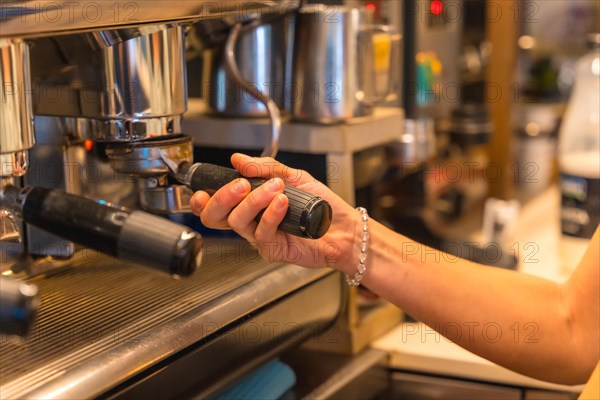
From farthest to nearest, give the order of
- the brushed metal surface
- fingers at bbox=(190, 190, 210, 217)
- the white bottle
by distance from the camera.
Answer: the white bottle < fingers at bbox=(190, 190, 210, 217) < the brushed metal surface

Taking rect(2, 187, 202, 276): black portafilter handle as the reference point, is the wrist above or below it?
below

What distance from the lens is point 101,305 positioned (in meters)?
0.74

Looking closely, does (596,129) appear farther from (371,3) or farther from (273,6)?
(273,6)

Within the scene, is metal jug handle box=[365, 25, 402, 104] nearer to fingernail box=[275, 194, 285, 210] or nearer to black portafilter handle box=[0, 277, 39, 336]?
fingernail box=[275, 194, 285, 210]

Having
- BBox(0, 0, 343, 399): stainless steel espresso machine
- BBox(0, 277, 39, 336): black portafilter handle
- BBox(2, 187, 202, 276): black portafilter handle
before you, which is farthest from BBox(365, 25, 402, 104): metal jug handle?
BBox(0, 277, 39, 336): black portafilter handle

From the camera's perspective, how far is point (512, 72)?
191 cm

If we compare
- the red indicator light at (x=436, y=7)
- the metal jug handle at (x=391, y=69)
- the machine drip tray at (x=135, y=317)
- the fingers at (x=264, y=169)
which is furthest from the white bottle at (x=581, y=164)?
the fingers at (x=264, y=169)

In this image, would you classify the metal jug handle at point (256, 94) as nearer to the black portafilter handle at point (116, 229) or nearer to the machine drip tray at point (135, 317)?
the machine drip tray at point (135, 317)

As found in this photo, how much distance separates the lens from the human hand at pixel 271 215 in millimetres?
641

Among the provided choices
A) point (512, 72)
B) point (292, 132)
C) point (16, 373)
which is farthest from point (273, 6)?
point (512, 72)

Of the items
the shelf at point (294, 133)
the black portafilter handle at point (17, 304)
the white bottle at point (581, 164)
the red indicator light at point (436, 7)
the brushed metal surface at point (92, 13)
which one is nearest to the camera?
the black portafilter handle at point (17, 304)

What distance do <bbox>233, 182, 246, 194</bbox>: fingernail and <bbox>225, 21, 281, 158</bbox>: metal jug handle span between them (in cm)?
22

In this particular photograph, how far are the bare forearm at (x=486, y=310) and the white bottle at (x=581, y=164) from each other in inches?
16.5

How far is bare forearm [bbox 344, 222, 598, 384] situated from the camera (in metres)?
0.86
